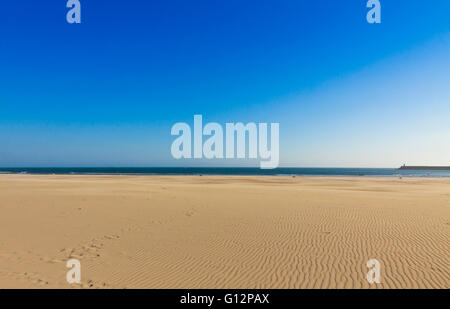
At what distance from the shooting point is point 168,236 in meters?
10.6

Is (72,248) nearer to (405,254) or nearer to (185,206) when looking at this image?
(185,206)

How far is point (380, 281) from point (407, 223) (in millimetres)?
8147

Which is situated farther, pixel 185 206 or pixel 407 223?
pixel 185 206
